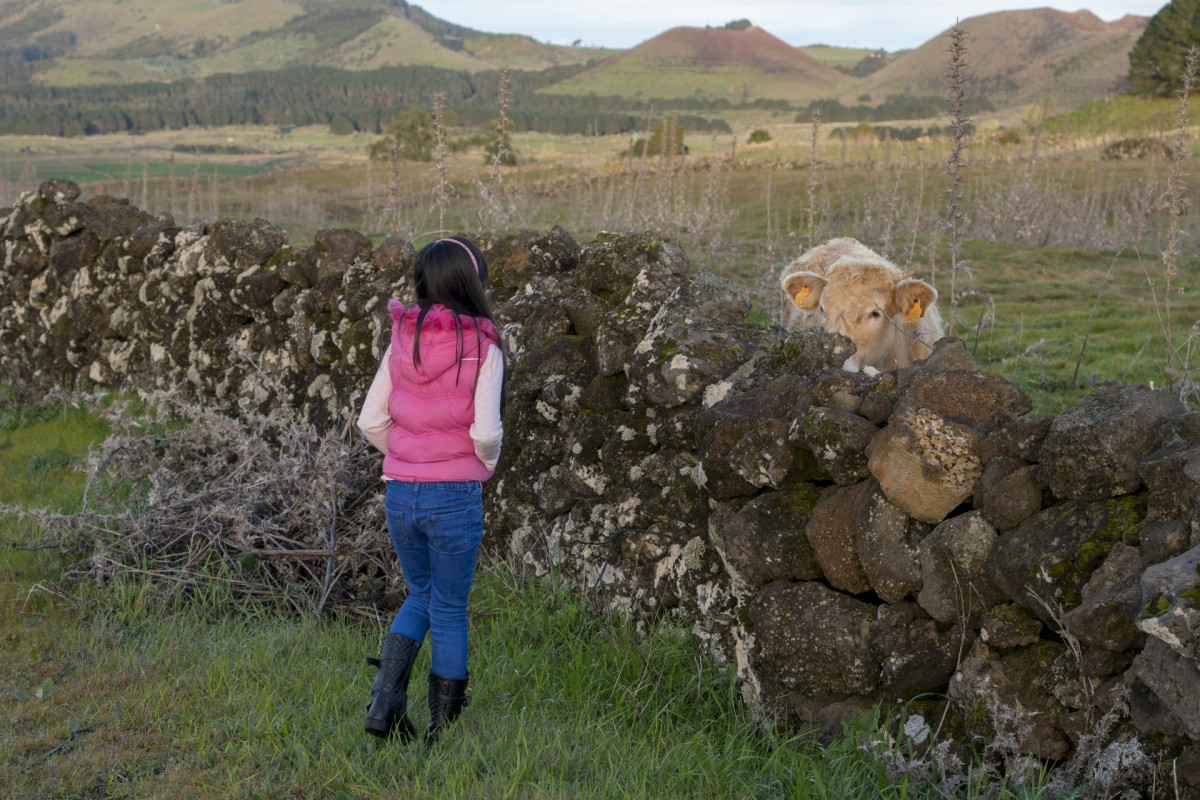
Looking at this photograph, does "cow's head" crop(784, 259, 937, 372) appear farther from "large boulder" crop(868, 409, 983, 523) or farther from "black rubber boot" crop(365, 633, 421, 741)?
"black rubber boot" crop(365, 633, 421, 741)

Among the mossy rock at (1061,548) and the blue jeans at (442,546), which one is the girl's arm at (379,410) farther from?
the mossy rock at (1061,548)

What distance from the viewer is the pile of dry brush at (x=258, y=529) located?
5.12m

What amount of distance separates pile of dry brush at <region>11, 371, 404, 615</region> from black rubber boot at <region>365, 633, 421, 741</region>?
4.79 ft

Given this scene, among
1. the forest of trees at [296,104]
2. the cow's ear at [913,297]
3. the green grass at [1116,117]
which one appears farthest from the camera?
the forest of trees at [296,104]

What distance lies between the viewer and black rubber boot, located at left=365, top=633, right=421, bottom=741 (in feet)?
11.1

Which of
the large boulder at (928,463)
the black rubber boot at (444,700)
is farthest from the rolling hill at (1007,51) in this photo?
the black rubber boot at (444,700)

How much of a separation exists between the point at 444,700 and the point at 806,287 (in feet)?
13.7

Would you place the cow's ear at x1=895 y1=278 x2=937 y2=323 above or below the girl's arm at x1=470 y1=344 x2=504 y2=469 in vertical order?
above

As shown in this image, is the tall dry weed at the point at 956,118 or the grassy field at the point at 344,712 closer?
the grassy field at the point at 344,712

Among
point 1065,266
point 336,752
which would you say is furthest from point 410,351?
point 1065,266

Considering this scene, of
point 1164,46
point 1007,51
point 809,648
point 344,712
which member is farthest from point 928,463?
point 1007,51

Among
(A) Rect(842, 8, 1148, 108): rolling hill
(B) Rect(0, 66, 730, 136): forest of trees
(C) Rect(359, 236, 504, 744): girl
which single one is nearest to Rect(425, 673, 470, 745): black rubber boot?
(C) Rect(359, 236, 504, 744): girl

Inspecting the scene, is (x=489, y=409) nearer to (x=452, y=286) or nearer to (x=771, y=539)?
(x=452, y=286)

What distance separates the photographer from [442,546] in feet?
11.9
